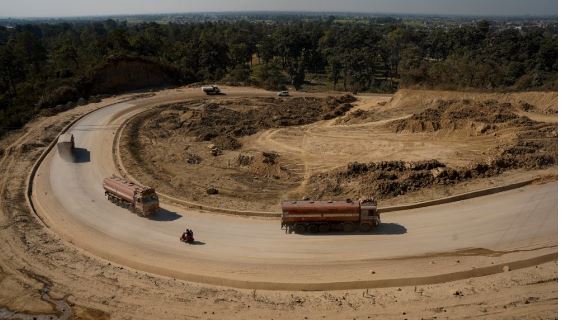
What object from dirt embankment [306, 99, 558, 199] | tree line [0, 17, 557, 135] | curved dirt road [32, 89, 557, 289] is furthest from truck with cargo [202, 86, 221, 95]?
curved dirt road [32, 89, 557, 289]

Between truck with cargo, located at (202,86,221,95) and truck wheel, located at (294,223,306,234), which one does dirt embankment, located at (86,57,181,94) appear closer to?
truck with cargo, located at (202,86,221,95)

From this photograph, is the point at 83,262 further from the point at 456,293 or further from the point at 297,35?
the point at 297,35

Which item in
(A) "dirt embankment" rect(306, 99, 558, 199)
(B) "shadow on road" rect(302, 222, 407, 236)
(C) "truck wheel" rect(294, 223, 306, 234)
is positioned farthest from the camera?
(A) "dirt embankment" rect(306, 99, 558, 199)

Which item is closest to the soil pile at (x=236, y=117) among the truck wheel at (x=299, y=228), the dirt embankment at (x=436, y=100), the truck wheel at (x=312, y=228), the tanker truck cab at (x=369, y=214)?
the dirt embankment at (x=436, y=100)


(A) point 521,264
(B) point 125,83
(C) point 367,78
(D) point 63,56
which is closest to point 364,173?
(A) point 521,264

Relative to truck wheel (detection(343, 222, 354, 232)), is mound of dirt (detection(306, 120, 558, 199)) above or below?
above

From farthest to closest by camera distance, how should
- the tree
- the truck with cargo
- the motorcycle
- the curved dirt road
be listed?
the tree < the truck with cargo < the motorcycle < the curved dirt road

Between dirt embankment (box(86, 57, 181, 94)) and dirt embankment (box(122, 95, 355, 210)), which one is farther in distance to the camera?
dirt embankment (box(86, 57, 181, 94))

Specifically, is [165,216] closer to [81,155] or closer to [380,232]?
[380,232]
